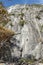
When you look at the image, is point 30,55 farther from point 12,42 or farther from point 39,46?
point 12,42

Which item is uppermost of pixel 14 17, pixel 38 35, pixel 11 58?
pixel 14 17

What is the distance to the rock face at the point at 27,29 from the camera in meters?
26.2

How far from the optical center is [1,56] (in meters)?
26.1

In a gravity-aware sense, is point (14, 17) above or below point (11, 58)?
above

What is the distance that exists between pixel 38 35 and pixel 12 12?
277 inches

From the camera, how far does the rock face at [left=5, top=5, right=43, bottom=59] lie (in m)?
26.2

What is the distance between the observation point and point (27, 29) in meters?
29.4

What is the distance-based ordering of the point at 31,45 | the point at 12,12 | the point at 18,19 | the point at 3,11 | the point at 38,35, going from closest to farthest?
1. the point at 3,11
2. the point at 31,45
3. the point at 38,35
4. the point at 18,19
5. the point at 12,12

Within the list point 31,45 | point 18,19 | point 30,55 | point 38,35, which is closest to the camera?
point 30,55

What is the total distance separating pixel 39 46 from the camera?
26156mm

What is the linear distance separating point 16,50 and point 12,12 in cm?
895

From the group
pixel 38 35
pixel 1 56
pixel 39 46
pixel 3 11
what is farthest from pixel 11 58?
pixel 3 11

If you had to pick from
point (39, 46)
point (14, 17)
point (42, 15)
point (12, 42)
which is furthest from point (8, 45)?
point (42, 15)

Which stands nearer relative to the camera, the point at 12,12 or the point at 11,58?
the point at 11,58
